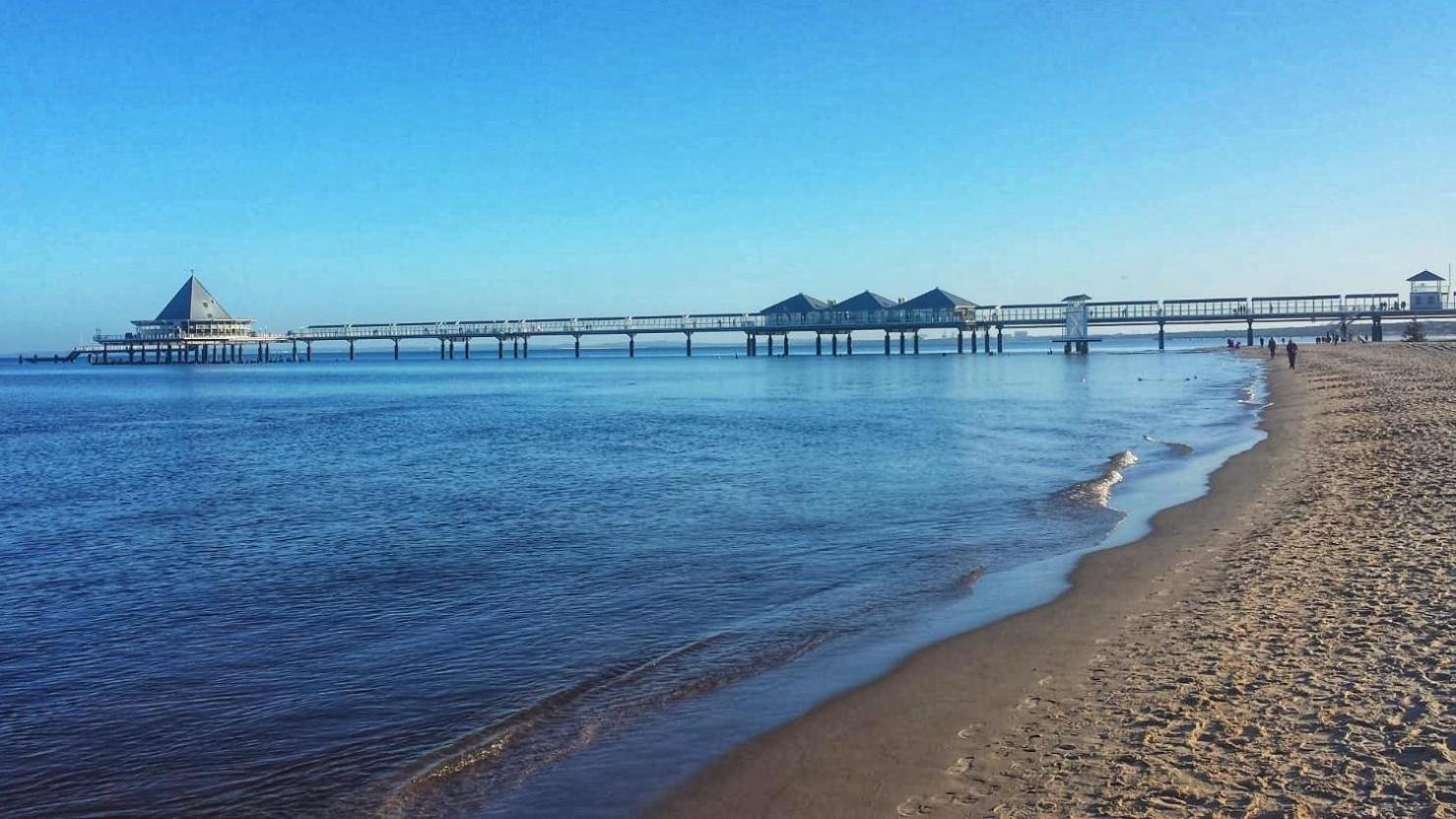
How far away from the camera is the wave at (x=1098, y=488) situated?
12625mm

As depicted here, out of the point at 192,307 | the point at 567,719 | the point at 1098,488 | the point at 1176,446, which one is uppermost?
the point at 192,307

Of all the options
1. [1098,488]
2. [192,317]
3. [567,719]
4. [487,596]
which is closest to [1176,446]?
[1098,488]

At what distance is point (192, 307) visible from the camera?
103062 millimetres

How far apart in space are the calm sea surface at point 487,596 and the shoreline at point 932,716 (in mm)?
266

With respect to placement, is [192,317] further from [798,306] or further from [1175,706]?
[1175,706]

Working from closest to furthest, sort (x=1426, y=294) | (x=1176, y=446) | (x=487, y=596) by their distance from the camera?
(x=487, y=596) → (x=1176, y=446) → (x=1426, y=294)

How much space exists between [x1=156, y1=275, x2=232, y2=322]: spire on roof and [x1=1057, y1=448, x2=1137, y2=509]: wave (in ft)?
350

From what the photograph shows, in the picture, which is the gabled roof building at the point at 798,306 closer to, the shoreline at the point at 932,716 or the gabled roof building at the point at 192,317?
the gabled roof building at the point at 192,317

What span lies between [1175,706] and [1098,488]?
9298 mm

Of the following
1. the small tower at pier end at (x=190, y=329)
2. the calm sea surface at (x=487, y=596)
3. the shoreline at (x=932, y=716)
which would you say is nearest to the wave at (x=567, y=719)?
the calm sea surface at (x=487, y=596)

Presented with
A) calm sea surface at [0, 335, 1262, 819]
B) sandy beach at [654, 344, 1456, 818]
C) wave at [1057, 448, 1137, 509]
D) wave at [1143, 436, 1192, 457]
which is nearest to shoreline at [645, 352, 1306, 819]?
sandy beach at [654, 344, 1456, 818]

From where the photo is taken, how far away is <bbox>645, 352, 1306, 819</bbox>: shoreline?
426 cm

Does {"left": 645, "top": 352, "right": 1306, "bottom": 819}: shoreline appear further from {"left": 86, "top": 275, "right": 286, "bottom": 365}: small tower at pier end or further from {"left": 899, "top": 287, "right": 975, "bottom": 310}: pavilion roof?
{"left": 86, "top": 275, "right": 286, "bottom": 365}: small tower at pier end

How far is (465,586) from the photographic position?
345 inches
